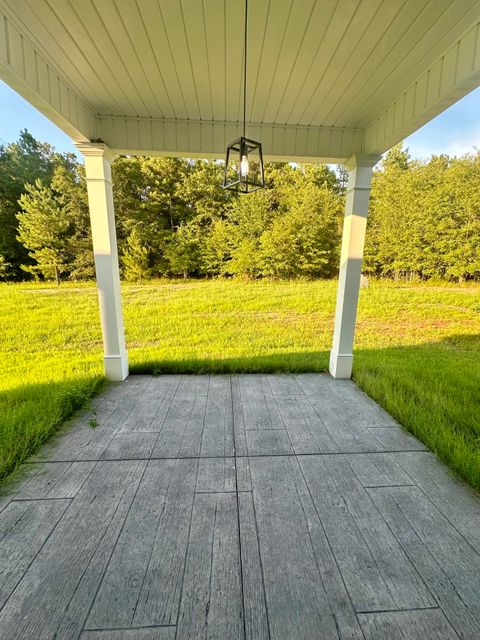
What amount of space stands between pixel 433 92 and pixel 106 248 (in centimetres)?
270

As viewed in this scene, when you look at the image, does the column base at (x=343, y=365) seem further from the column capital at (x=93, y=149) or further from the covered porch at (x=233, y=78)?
the column capital at (x=93, y=149)

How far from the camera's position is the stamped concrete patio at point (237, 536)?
0.98 metres

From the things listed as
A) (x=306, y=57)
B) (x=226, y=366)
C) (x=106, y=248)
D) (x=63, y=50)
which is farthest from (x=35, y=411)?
(x=306, y=57)

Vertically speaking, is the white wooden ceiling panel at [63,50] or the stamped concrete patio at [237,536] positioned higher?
the white wooden ceiling panel at [63,50]

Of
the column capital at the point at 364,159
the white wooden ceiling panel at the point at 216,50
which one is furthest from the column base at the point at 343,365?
the white wooden ceiling panel at the point at 216,50

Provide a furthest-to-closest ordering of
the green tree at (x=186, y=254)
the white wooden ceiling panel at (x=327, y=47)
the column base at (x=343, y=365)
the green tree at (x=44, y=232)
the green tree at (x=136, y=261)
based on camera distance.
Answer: the green tree at (x=186, y=254) < the green tree at (x=136, y=261) < the green tree at (x=44, y=232) < the column base at (x=343, y=365) < the white wooden ceiling panel at (x=327, y=47)

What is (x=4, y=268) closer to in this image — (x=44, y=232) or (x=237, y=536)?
(x=44, y=232)

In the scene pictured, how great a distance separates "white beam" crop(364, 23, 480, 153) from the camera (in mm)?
1505

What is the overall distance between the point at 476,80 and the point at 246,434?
8.10ft

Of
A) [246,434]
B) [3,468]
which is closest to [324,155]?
[246,434]

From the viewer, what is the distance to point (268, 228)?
622cm

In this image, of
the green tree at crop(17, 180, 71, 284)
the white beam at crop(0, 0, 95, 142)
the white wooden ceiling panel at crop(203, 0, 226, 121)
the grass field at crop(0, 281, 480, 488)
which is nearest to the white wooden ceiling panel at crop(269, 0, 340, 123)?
the white wooden ceiling panel at crop(203, 0, 226, 121)

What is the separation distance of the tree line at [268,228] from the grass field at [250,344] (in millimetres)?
434

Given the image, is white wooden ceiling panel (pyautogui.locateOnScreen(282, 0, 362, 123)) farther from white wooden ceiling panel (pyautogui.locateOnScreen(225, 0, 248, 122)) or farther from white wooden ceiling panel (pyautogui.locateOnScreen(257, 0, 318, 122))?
white wooden ceiling panel (pyautogui.locateOnScreen(225, 0, 248, 122))
